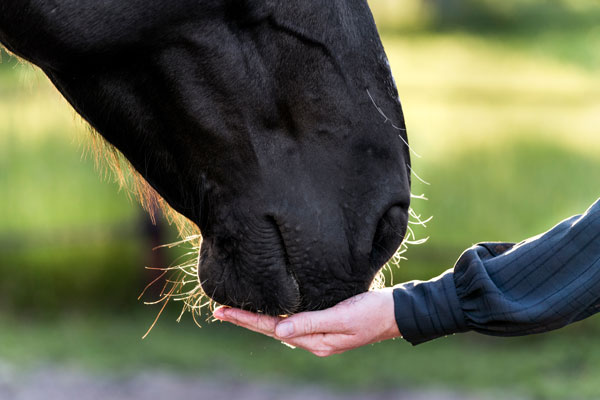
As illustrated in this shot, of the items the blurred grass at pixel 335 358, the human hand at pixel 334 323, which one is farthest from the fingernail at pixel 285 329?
the blurred grass at pixel 335 358

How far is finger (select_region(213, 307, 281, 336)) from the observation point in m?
1.87

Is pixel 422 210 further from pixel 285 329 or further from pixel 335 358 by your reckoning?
pixel 285 329

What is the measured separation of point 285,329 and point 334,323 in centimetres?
11

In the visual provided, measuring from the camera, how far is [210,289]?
1.82m

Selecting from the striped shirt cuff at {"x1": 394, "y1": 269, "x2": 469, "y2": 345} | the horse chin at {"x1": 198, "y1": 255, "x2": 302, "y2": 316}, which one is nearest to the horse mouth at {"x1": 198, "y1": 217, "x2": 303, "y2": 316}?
the horse chin at {"x1": 198, "y1": 255, "x2": 302, "y2": 316}

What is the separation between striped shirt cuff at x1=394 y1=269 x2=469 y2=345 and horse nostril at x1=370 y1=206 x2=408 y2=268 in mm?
270

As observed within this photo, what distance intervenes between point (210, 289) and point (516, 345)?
11.4 ft

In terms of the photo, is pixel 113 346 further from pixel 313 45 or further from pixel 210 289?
pixel 313 45

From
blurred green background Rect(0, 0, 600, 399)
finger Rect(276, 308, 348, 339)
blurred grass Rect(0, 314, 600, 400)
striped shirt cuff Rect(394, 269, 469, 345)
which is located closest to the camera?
finger Rect(276, 308, 348, 339)

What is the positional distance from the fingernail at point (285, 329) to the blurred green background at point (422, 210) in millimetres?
2643

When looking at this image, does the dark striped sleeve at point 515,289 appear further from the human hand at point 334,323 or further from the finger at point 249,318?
the finger at point 249,318

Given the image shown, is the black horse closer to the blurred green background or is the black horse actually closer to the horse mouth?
the horse mouth

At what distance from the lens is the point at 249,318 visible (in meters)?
1.87

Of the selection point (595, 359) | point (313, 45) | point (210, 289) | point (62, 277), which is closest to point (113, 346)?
point (62, 277)
